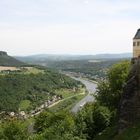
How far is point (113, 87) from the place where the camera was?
212 feet

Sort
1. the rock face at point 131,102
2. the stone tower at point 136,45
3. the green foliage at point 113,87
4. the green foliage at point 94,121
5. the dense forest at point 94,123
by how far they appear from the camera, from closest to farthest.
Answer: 1. the rock face at point 131,102
2. the dense forest at point 94,123
3. the stone tower at point 136,45
4. the green foliage at point 94,121
5. the green foliage at point 113,87

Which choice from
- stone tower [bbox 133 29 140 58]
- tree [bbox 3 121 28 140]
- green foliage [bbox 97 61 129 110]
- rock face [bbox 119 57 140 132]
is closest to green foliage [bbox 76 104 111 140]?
green foliage [bbox 97 61 129 110]

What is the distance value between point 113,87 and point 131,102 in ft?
66.4

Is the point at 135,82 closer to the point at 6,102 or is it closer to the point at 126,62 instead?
the point at 126,62

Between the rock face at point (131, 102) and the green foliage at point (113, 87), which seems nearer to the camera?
the rock face at point (131, 102)

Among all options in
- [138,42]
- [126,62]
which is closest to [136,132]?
[138,42]

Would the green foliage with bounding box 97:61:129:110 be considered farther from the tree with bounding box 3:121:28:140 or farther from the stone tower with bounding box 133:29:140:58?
the tree with bounding box 3:121:28:140

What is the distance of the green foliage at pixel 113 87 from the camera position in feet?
208

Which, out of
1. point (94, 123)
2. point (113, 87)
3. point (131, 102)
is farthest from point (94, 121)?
point (131, 102)

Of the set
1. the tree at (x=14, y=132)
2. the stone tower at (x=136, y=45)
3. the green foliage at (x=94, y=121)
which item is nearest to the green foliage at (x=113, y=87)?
the green foliage at (x=94, y=121)

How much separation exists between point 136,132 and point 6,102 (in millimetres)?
135258

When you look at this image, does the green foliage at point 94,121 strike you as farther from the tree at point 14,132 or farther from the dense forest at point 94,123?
the tree at point 14,132

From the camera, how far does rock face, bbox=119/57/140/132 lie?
4384cm

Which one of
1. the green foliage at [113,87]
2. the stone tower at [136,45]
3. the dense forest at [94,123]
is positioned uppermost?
the stone tower at [136,45]
